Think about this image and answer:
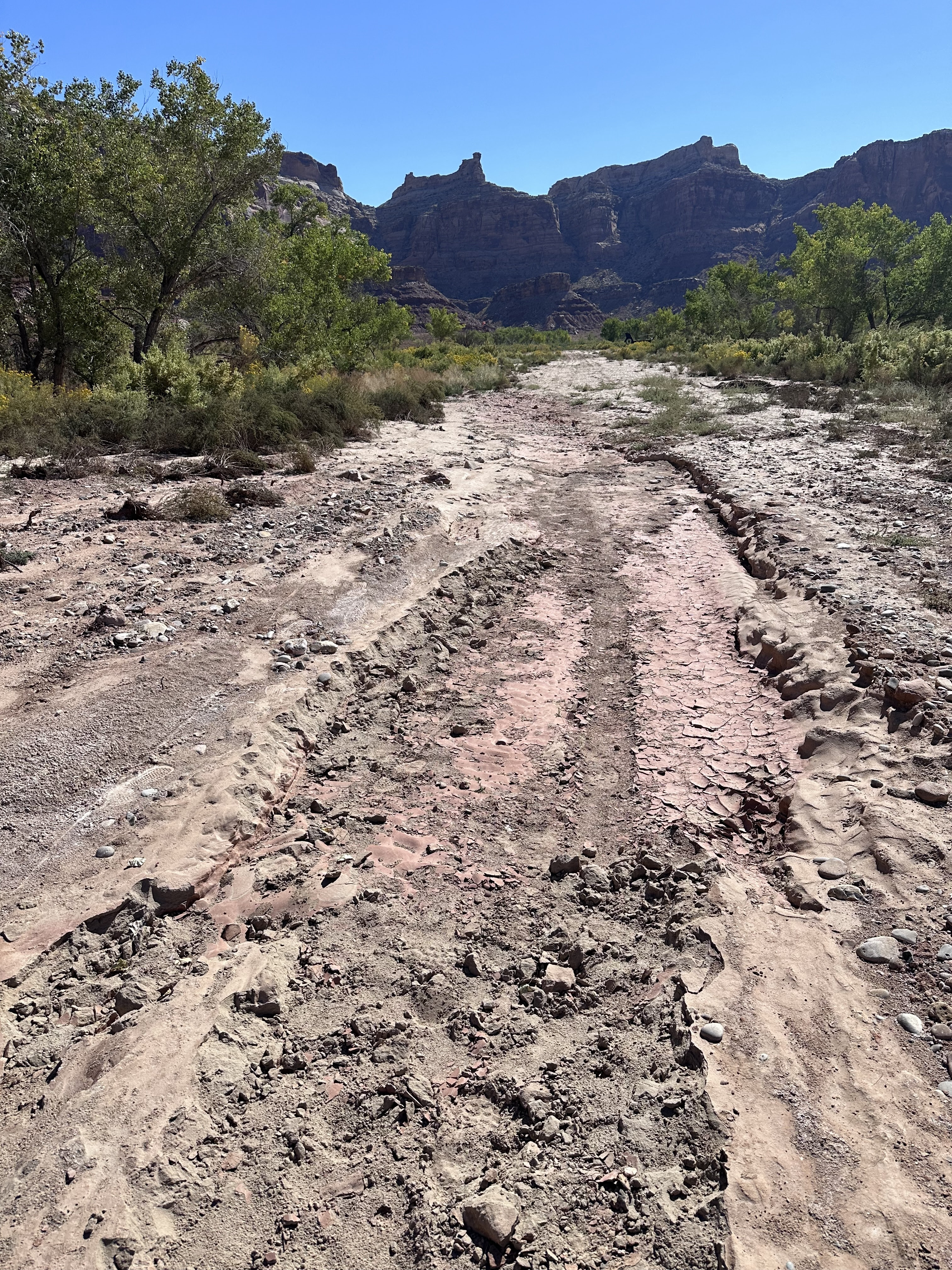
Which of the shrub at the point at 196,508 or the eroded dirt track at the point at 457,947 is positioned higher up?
the shrub at the point at 196,508

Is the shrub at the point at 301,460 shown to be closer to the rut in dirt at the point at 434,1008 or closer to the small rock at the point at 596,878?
the rut in dirt at the point at 434,1008

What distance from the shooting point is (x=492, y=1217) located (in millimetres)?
2176

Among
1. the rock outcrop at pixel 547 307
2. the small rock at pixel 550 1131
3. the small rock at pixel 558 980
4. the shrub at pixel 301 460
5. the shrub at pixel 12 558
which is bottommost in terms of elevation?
the small rock at pixel 558 980

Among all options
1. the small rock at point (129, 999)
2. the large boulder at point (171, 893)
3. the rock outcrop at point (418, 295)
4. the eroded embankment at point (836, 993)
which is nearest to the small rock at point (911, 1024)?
the eroded embankment at point (836, 993)

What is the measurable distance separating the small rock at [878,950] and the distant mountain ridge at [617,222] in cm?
13027

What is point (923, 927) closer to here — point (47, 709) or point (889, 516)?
point (47, 709)

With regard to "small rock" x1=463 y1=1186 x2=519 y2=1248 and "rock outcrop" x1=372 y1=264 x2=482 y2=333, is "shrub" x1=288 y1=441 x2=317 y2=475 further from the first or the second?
"rock outcrop" x1=372 y1=264 x2=482 y2=333

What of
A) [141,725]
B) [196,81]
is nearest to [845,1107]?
[141,725]

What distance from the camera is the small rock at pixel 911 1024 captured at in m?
2.72

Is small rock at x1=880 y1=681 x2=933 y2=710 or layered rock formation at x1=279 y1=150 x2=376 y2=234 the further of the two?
layered rock formation at x1=279 y1=150 x2=376 y2=234

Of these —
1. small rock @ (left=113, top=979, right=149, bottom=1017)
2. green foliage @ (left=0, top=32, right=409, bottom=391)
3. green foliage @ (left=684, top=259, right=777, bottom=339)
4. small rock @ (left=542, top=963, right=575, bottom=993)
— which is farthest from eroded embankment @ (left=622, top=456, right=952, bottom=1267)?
green foliage @ (left=684, top=259, right=777, bottom=339)

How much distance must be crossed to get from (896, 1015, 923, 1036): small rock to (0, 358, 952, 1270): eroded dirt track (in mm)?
47

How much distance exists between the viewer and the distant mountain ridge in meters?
125

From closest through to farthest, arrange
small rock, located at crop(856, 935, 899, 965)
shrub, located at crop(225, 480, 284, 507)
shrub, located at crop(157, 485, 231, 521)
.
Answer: small rock, located at crop(856, 935, 899, 965) < shrub, located at crop(157, 485, 231, 521) < shrub, located at crop(225, 480, 284, 507)
